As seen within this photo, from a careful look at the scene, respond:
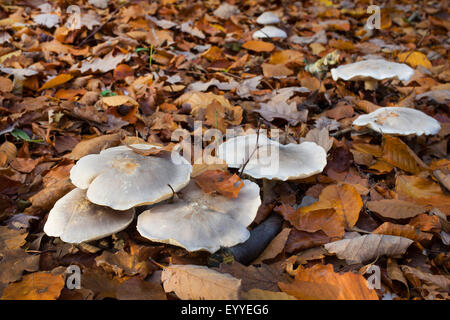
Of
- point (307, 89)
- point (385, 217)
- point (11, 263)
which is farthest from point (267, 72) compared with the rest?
point (11, 263)

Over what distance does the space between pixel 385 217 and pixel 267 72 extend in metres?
2.37

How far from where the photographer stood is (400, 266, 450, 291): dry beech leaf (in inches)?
66.1

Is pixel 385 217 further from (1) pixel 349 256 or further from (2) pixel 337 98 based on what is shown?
(2) pixel 337 98

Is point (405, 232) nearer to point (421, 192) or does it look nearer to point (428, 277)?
point (428, 277)

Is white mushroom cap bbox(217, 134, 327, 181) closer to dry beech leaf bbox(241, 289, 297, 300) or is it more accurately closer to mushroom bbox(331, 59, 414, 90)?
dry beech leaf bbox(241, 289, 297, 300)

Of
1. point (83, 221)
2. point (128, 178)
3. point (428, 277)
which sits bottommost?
point (428, 277)

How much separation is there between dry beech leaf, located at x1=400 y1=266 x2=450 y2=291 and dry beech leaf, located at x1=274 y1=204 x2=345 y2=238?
363mm

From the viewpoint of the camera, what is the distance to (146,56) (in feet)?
13.7

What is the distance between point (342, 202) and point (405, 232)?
385mm

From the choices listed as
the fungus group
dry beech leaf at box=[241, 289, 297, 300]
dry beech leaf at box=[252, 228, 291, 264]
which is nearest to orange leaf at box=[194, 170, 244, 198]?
the fungus group

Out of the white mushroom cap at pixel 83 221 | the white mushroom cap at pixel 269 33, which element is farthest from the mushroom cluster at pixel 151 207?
the white mushroom cap at pixel 269 33

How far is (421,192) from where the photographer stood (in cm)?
236

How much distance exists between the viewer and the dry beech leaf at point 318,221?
6.59ft

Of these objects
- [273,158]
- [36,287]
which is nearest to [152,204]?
[36,287]
